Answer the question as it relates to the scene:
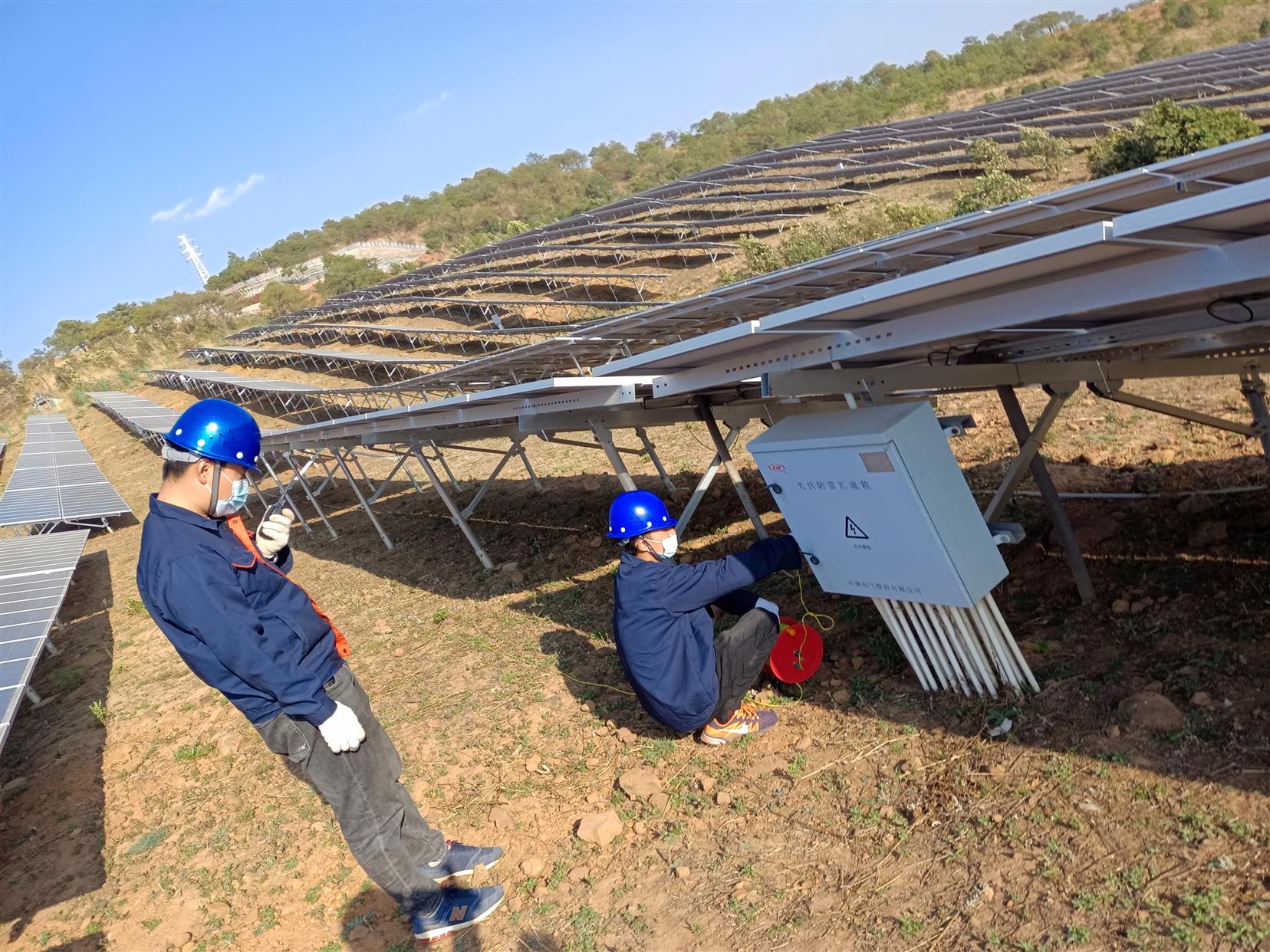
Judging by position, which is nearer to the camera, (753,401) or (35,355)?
(753,401)

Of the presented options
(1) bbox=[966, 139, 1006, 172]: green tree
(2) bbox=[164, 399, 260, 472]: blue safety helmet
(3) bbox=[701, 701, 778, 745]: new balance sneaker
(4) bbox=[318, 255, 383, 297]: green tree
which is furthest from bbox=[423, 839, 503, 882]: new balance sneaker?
(4) bbox=[318, 255, 383, 297]: green tree

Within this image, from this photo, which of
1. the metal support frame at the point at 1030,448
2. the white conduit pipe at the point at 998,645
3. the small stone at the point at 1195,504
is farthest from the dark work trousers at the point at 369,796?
the small stone at the point at 1195,504

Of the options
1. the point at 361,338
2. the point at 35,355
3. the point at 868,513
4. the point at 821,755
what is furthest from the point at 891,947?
the point at 35,355

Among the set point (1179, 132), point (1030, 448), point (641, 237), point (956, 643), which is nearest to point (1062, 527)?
point (1030, 448)

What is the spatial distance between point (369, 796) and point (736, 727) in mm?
1884

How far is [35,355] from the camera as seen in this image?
154 ft

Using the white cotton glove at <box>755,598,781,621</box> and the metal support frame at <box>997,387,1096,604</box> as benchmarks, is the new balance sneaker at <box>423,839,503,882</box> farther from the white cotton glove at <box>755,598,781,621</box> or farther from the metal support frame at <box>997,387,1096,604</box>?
the metal support frame at <box>997,387,1096,604</box>

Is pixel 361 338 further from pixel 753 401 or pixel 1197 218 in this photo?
pixel 1197 218

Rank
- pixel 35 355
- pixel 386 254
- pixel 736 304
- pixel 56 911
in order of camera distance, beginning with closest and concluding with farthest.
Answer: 1. pixel 56 911
2. pixel 736 304
3. pixel 35 355
4. pixel 386 254

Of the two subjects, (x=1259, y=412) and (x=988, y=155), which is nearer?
(x=1259, y=412)

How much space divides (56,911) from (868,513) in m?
5.10

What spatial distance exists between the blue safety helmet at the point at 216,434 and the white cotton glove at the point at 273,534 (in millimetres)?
346

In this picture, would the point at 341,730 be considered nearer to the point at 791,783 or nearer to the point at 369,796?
the point at 369,796

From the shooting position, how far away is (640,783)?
4.21m
